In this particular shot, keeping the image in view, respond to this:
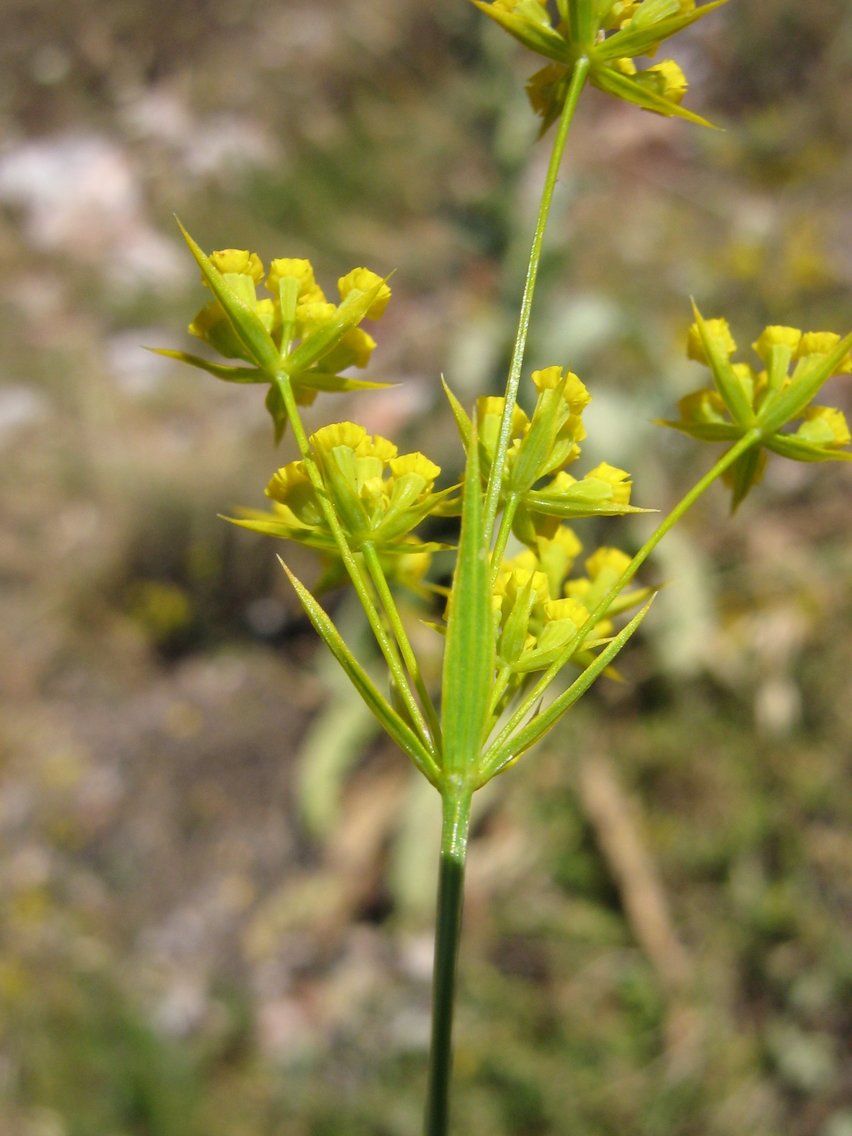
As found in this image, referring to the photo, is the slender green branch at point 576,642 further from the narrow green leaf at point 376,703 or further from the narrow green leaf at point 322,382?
the narrow green leaf at point 322,382

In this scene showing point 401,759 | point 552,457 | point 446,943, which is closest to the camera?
point 446,943

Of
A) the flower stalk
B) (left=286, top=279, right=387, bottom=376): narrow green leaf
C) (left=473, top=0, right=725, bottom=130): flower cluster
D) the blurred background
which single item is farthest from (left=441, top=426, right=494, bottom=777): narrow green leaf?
the blurred background

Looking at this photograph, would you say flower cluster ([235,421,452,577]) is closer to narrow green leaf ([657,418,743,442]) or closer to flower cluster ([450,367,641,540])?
flower cluster ([450,367,641,540])

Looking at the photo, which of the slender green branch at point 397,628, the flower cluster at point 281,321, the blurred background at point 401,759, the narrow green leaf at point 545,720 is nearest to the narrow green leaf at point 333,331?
the flower cluster at point 281,321

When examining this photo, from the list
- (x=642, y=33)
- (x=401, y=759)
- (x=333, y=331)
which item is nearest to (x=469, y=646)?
(x=333, y=331)

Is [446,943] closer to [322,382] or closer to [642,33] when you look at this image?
[322,382]

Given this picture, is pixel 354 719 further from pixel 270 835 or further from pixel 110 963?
pixel 110 963

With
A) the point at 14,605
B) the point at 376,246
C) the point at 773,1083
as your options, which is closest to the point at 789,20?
the point at 376,246
